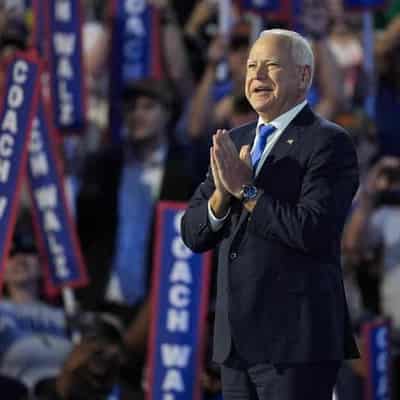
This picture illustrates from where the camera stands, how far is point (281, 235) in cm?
294

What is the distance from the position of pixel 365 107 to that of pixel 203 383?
2.34 metres

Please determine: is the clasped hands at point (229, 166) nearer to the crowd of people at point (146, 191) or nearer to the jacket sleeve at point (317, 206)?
the jacket sleeve at point (317, 206)

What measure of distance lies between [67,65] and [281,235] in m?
3.82

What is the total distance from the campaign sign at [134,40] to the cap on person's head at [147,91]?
0.23 meters

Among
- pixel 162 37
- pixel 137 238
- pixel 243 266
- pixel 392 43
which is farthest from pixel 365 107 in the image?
pixel 243 266

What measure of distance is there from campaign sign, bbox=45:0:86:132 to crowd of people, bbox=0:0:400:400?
0.14 meters

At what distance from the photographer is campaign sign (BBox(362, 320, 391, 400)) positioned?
557cm

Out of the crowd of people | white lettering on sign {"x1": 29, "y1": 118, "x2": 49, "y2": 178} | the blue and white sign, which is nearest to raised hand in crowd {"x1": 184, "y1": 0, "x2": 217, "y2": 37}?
the crowd of people

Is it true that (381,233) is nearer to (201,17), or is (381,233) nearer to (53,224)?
(53,224)

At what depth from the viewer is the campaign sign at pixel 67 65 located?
6516 mm

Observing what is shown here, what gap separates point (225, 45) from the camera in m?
7.05

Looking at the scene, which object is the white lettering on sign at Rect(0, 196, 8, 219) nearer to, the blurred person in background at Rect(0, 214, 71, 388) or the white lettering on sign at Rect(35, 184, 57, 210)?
the white lettering on sign at Rect(35, 184, 57, 210)

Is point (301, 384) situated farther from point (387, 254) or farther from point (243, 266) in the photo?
point (387, 254)

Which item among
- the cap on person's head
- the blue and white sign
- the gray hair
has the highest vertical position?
the blue and white sign
